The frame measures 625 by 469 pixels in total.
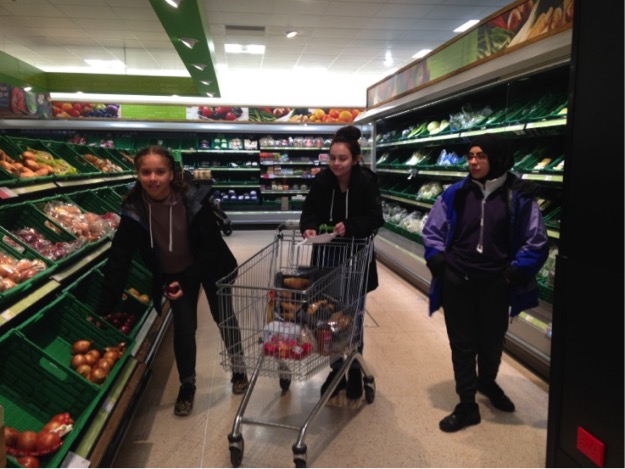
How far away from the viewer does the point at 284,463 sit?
2.26 meters

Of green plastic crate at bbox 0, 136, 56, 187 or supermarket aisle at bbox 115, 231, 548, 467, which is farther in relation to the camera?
green plastic crate at bbox 0, 136, 56, 187

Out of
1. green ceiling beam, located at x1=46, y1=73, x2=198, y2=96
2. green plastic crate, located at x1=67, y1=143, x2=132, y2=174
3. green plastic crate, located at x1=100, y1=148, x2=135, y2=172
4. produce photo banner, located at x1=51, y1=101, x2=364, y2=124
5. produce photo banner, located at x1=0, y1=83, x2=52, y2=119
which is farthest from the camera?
produce photo banner, located at x1=51, y1=101, x2=364, y2=124

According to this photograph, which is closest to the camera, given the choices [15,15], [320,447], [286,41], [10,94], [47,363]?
[47,363]

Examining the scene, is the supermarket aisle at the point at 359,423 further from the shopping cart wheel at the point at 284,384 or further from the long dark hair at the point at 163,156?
the long dark hair at the point at 163,156

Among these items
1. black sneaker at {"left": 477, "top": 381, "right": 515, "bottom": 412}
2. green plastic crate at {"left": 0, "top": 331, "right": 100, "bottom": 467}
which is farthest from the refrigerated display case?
green plastic crate at {"left": 0, "top": 331, "right": 100, "bottom": 467}

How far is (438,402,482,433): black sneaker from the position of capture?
2527 mm

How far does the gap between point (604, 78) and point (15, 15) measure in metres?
8.66

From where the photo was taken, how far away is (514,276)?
236 centimetres

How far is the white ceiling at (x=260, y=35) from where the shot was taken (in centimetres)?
687

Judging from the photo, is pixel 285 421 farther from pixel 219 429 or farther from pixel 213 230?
pixel 213 230

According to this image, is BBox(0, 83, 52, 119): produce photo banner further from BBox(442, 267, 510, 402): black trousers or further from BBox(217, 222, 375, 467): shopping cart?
BBox(442, 267, 510, 402): black trousers

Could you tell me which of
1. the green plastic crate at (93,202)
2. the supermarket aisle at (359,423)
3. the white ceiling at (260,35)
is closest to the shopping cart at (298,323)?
the supermarket aisle at (359,423)

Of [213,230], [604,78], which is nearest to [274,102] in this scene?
[213,230]

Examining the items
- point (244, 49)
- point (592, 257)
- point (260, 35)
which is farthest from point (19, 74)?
point (592, 257)
